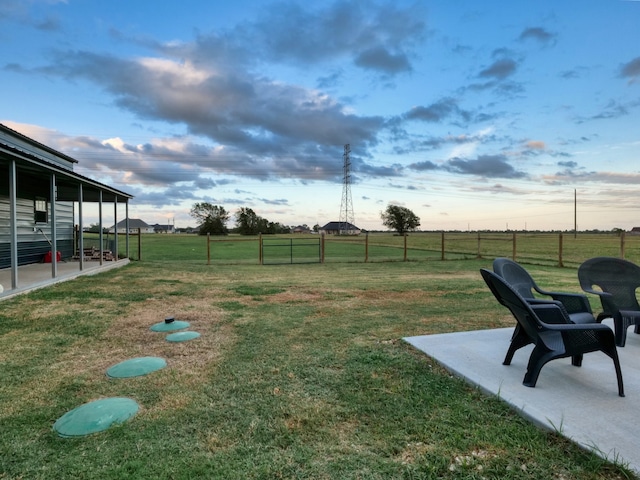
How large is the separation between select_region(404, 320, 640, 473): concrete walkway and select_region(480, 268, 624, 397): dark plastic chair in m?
0.18

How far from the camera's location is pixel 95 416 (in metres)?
2.48

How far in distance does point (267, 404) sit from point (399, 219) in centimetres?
8523

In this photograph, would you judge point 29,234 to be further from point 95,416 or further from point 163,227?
point 163,227

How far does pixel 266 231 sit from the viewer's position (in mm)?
71875

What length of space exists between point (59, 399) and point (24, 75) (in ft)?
45.9

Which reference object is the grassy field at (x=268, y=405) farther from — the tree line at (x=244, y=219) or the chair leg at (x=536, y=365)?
the tree line at (x=244, y=219)

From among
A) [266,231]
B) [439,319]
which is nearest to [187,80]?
[439,319]

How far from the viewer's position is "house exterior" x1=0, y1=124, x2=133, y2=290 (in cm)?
1039

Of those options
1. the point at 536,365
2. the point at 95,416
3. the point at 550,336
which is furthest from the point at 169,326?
the point at 550,336

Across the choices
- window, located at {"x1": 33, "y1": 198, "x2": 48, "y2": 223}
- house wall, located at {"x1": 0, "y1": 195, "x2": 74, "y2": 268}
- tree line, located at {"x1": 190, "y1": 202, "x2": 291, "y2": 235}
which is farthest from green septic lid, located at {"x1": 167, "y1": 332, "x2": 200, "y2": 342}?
tree line, located at {"x1": 190, "y1": 202, "x2": 291, "y2": 235}

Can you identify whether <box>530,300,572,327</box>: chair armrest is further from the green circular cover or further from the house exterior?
the house exterior

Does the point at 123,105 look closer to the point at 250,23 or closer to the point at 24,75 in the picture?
the point at 24,75

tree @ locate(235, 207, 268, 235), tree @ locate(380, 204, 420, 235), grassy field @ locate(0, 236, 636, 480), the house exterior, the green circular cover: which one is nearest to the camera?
grassy field @ locate(0, 236, 636, 480)

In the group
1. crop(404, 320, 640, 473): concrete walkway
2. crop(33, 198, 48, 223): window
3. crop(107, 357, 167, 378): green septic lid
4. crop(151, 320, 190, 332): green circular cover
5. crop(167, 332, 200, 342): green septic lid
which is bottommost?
crop(151, 320, 190, 332): green circular cover
